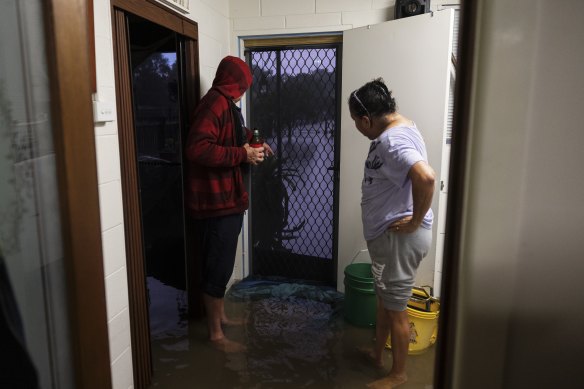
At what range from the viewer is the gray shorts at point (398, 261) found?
1.88 meters

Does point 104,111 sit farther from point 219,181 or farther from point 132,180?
point 219,181

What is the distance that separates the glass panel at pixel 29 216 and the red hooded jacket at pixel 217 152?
144cm

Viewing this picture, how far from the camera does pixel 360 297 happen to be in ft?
8.51

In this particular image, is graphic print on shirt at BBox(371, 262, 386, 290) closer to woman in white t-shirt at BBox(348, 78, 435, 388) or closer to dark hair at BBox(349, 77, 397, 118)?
woman in white t-shirt at BBox(348, 78, 435, 388)

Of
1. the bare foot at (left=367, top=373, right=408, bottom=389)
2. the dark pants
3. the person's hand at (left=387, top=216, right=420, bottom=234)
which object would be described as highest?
the person's hand at (left=387, top=216, right=420, bottom=234)

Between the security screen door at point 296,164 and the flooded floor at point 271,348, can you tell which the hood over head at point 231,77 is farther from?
the flooded floor at point 271,348

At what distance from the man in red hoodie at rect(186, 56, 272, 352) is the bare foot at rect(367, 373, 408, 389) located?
2.56ft

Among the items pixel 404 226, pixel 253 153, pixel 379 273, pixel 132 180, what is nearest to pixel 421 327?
pixel 379 273

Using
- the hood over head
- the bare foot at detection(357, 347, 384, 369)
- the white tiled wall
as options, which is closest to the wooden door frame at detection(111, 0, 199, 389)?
the white tiled wall

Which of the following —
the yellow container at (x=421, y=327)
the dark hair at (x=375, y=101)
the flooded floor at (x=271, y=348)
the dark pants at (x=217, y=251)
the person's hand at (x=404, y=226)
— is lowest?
the flooded floor at (x=271, y=348)

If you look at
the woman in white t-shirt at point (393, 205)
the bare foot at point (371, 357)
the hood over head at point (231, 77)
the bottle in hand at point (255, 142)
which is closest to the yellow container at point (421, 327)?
the bare foot at point (371, 357)

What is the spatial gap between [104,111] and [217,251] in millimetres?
1023

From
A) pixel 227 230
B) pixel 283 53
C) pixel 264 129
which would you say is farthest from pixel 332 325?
pixel 283 53

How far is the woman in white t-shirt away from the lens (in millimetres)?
1785
